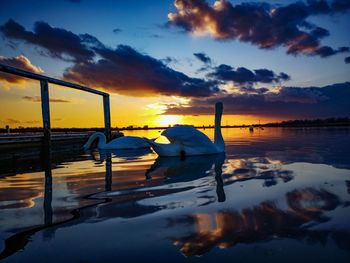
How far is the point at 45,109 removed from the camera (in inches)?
589

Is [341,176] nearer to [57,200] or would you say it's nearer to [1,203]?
[57,200]

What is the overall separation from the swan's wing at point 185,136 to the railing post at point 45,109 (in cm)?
645

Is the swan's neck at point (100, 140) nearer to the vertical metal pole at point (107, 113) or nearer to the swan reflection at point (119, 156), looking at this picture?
the swan reflection at point (119, 156)

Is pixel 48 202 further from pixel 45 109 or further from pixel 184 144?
pixel 45 109

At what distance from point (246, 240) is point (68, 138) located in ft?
64.9

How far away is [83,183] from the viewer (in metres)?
6.93

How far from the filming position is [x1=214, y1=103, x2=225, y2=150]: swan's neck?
14.4 meters

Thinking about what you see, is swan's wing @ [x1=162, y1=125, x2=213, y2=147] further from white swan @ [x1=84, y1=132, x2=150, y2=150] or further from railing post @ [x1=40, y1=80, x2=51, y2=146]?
white swan @ [x1=84, y1=132, x2=150, y2=150]

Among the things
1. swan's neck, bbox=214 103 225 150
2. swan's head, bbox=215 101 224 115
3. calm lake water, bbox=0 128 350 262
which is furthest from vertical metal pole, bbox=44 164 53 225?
swan's head, bbox=215 101 224 115

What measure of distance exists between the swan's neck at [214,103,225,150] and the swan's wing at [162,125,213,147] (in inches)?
56.7

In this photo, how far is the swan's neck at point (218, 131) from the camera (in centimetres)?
1444

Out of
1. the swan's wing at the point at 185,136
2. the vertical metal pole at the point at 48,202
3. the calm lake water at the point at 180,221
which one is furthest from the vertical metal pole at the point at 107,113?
the calm lake water at the point at 180,221

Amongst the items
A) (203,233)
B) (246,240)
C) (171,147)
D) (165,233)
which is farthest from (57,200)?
(171,147)

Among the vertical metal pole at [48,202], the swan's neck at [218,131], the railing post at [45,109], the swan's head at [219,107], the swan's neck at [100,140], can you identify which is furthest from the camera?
the swan's neck at [100,140]
